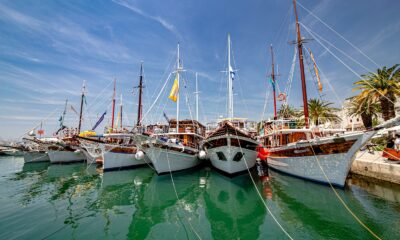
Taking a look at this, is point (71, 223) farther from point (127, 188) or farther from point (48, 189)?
point (48, 189)

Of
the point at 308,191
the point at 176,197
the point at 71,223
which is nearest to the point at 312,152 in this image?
the point at 308,191

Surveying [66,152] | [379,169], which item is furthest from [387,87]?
[66,152]

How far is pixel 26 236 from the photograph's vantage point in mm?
6648

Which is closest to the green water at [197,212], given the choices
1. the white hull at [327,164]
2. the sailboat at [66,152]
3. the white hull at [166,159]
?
the white hull at [327,164]

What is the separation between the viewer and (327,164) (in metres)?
12.3

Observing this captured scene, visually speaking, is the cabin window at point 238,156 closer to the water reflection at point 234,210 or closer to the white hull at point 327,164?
the water reflection at point 234,210

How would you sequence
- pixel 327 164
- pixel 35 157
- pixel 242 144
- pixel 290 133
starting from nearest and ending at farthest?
pixel 327 164 < pixel 242 144 < pixel 290 133 < pixel 35 157

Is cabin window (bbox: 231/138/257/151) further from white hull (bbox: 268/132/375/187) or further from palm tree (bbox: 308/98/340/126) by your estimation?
palm tree (bbox: 308/98/340/126)

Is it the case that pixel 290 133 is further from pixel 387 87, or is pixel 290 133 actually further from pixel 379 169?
pixel 387 87

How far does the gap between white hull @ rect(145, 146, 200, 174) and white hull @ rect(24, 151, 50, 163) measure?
30.2 metres

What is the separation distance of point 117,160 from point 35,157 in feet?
79.3

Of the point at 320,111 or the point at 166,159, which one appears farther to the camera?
the point at 320,111

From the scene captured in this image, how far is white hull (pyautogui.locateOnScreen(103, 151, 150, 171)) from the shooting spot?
2145 centimetres

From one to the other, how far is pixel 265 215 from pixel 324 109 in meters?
32.6
